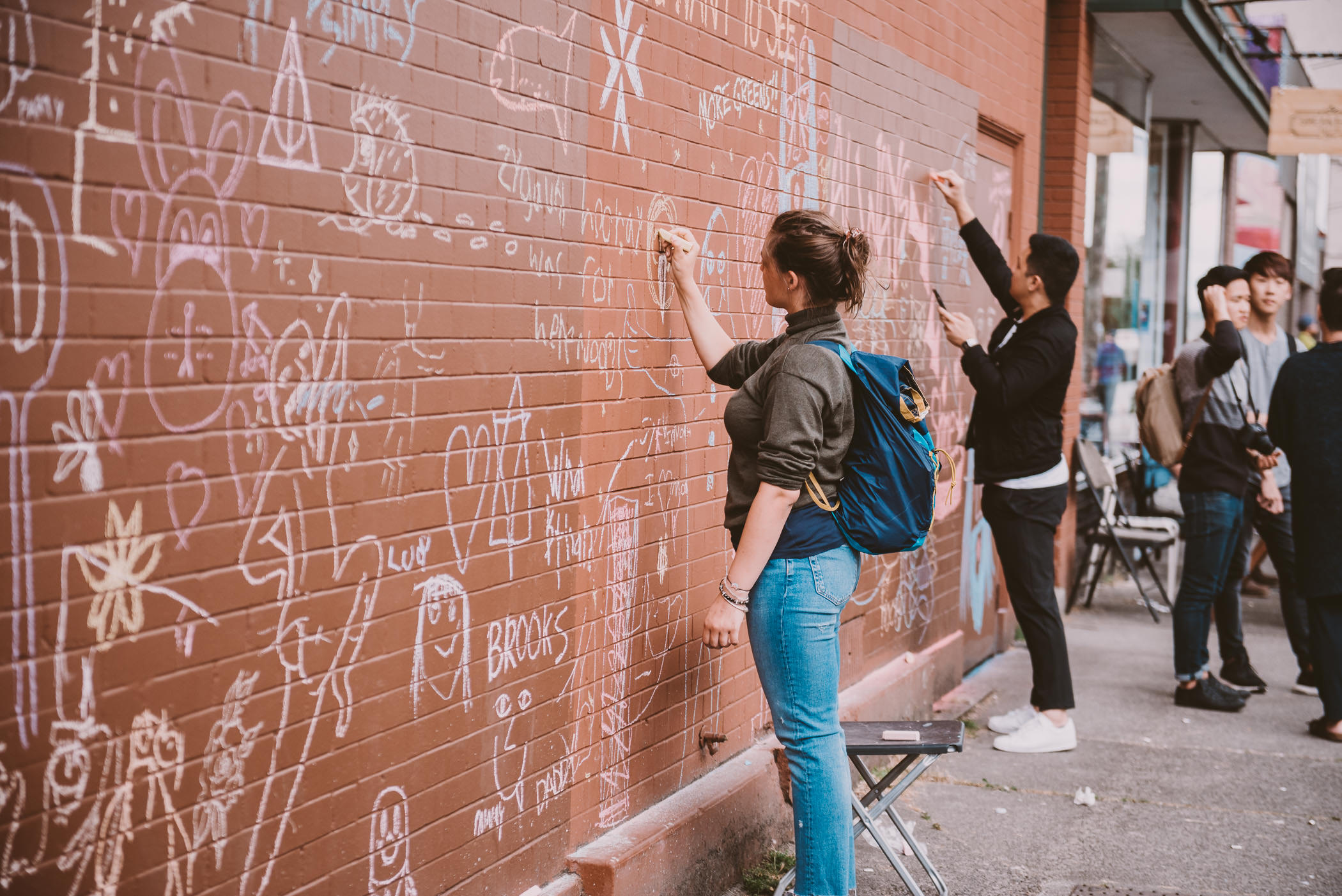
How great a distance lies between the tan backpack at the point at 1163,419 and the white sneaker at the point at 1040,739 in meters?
1.75

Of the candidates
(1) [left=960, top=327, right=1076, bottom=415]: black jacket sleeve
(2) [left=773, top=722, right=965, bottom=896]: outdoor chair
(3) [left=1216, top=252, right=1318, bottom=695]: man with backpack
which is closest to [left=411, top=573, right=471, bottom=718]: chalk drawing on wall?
(2) [left=773, top=722, right=965, bottom=896]: outdoor chair

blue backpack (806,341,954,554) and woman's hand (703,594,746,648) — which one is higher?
blue backpack (806,341,954,554)

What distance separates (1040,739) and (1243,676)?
1907mm

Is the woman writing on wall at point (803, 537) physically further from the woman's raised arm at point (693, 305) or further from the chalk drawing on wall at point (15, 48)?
the chalk drawing on wall at point (15, 48)

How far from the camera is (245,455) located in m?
2.38

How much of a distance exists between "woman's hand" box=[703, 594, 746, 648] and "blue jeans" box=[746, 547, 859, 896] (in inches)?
3.2

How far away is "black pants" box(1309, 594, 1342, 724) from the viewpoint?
19.3ft

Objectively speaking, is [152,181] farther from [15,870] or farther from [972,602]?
[972,602]

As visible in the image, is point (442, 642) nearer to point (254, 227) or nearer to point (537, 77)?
point (254, 227)

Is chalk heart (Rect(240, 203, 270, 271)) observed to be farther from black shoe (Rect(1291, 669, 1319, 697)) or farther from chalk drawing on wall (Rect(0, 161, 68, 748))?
black shoe (Rect(1291, 669, 1319, 697))

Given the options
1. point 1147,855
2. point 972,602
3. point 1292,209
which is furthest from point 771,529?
point 1292,209

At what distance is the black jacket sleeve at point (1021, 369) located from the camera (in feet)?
17.5

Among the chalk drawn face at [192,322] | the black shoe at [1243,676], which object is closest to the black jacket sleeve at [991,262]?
the black shoe at [1243,676]

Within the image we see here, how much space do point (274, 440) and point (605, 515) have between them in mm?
1380
